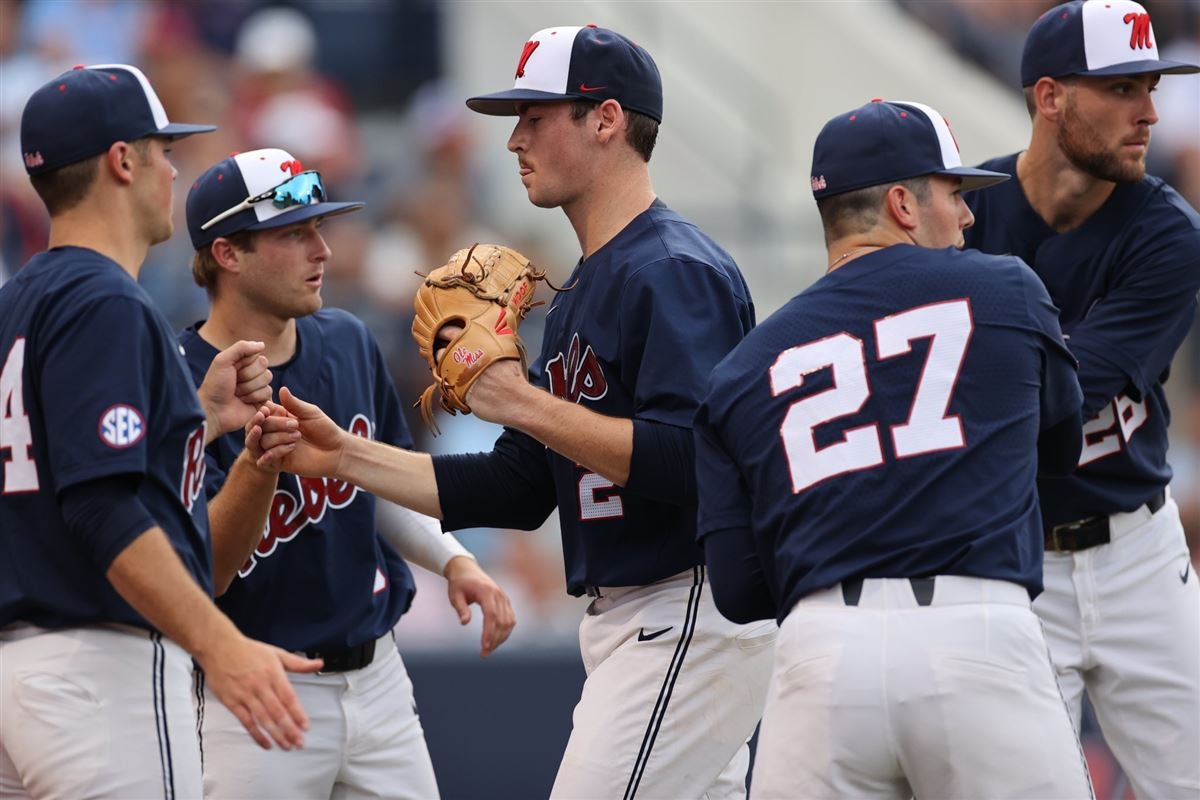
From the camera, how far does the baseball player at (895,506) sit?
11.1 ft

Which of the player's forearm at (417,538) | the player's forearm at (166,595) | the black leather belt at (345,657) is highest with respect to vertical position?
the player's forearm at (166,595)

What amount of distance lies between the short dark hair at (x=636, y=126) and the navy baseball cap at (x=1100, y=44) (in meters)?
1.24

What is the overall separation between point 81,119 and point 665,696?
1.95m

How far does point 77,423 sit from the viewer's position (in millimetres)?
3520

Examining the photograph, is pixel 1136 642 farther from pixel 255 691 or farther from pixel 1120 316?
pixel 255 691

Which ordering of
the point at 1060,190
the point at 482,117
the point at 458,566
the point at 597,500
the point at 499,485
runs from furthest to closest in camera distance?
the point at 482,117, the point at 458,566, the point at 1060,190, the point at 499,485, the point at 597,500

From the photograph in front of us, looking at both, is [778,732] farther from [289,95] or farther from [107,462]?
[289,95]

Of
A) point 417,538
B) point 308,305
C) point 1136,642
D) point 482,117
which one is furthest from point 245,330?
point 482,117

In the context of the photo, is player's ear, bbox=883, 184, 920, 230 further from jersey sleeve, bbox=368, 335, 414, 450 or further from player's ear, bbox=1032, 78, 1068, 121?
jersey sleeve, bbox=368, 335, 414, 450

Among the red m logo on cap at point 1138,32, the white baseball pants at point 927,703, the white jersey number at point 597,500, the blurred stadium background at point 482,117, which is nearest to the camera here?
the white baseball pants at point 927,703

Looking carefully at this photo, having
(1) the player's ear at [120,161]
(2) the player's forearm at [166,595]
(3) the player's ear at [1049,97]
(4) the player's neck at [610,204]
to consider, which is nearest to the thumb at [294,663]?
(2) the player's forearm at [166,595]

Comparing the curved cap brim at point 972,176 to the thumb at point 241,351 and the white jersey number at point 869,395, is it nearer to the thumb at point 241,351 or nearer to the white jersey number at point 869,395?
the white jersey number at point 869,395

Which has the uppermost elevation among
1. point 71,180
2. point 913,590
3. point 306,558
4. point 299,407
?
point 71,180

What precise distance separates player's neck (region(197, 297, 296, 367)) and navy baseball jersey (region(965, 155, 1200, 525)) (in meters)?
2.17
